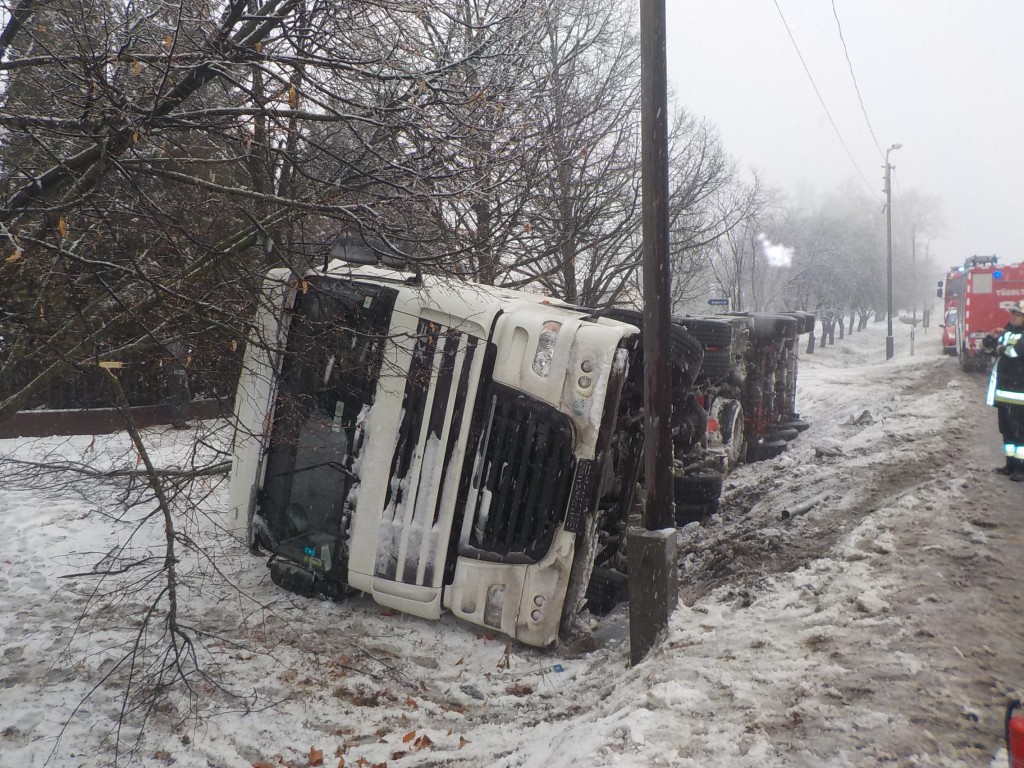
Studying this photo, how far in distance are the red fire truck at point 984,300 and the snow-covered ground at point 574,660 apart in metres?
12.6

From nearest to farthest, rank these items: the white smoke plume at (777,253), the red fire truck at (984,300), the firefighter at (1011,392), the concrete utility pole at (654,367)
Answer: the concrete utility pole at (654,367)
the firefighter at (1011,392)
the red fire truck at (984,300)
the white smoke plume at (777,253)

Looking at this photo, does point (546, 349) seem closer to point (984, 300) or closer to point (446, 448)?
point (446, 448)

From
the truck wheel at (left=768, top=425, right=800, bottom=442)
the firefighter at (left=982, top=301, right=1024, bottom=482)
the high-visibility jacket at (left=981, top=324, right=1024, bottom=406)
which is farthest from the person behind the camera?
the truck wheel at (left=768, top=425, right=800, bottom=442)

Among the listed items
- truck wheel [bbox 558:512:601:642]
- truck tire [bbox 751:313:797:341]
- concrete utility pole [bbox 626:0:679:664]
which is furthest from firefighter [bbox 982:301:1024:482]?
truck wheel [bbox 558:512:601:642]

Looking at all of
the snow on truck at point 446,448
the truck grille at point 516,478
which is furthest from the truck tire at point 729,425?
the truck grille at point 516,478

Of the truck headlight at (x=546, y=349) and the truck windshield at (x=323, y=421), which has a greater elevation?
the truck headlight at (x=546, y=349)

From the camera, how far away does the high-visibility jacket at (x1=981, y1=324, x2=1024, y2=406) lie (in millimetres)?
6574

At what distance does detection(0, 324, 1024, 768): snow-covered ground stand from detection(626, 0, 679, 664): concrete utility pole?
0.22 meters

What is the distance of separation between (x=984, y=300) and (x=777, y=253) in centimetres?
1996

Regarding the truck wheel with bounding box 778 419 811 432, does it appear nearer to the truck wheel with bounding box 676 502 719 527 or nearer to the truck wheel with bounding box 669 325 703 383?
the truck wheel with bounding box 676 502 719 527

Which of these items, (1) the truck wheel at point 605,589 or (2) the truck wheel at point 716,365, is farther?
(2) the truck wheel at point 716,365

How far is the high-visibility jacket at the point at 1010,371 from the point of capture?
6574 millimetres

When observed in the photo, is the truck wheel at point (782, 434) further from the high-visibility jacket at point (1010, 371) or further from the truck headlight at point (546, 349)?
the truck headlight at point (546, 349)

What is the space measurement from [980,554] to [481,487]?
10.4 ft
